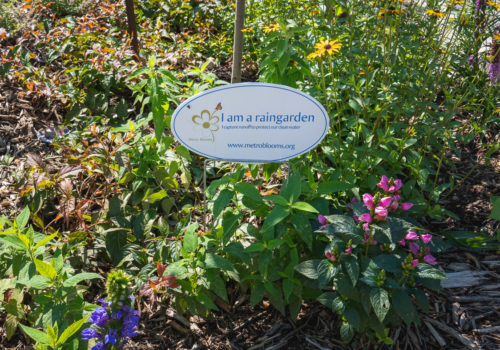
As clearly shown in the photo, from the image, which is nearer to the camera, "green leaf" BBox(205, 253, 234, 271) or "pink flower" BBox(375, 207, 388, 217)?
"pink flower" BBox(375, 207, 388, 217)

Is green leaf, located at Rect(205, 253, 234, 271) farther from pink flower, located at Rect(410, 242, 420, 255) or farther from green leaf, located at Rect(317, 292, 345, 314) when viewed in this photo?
pink flower, located at Rect(410, 242, 420, 255)

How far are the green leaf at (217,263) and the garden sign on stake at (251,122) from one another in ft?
1.66

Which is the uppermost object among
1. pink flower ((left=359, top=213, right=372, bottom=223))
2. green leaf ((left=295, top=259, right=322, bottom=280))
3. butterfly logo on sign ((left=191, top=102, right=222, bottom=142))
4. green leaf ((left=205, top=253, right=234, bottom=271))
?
butterfly logo on sign ((left=191, top=102, right=222, bottom=142))

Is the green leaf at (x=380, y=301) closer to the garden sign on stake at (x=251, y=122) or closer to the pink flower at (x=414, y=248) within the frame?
the pink flower at (x=414, y=248)

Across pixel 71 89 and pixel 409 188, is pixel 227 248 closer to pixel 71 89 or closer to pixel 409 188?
pixel 409 188

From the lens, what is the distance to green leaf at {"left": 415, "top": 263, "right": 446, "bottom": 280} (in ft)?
5.55

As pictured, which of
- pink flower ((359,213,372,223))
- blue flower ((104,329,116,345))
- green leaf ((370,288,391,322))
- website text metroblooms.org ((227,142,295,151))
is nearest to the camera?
blue flower ((104,329,116,345))

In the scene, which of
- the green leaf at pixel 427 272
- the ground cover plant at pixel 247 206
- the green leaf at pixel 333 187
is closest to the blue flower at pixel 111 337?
the ground cover plant at pixel 247 206

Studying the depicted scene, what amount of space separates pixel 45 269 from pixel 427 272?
1565 mm

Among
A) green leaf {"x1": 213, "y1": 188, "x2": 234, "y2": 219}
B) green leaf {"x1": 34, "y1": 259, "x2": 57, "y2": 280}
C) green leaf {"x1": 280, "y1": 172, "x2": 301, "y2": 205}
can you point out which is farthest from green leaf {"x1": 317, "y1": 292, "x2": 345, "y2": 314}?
green leaf {"x1": 34, "y1": 259, "x2": 57, "y2": 280}

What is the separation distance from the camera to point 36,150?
3160 mm

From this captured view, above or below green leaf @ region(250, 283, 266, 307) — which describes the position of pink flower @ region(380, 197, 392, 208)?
above

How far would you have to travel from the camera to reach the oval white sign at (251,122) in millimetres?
2025

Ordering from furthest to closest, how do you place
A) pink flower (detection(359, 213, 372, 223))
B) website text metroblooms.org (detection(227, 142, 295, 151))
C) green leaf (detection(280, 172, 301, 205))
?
website text metroblooms.org (detection(227, 142, 295, 151))
green leaf (detection(280, 172, 301, 205))
pink flower (detection(359, 213, 372, 223))
